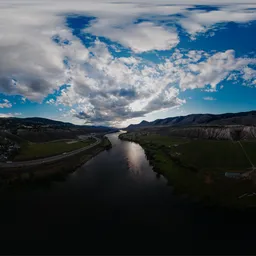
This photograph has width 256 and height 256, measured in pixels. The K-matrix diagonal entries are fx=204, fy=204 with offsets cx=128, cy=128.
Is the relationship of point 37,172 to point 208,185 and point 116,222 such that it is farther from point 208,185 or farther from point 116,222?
point 208,185

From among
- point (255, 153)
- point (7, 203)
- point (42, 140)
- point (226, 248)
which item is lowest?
point (226, 248)

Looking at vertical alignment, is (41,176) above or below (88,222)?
above

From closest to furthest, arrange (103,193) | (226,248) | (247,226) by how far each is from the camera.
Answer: (226,248) → (247,226) → (103,193)

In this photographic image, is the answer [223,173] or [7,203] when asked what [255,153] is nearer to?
[223,173]

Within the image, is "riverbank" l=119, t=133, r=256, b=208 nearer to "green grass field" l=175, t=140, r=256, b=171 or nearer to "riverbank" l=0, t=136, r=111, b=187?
"green grass field" l=175, t=140, r=256, b=171

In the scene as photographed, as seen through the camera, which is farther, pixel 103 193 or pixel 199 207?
pixel 103 193

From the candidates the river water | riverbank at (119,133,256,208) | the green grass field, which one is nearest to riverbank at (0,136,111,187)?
the river water

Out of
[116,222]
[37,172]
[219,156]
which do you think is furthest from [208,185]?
[37,172]

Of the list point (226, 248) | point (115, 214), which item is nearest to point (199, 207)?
point (226, 248)
